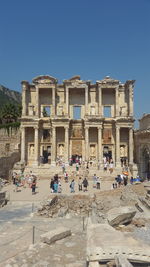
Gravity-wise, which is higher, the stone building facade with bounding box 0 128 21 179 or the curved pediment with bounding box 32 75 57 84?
the curved pediment with bounding box 32 75 57 84

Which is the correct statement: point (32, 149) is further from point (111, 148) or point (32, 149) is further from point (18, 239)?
point (18, 239)

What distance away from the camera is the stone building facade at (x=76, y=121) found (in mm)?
30891

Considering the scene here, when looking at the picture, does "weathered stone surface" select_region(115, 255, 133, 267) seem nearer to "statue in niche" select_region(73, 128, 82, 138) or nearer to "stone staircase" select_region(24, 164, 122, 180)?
"stone staircase" select_region(24, 164, 122, 180)

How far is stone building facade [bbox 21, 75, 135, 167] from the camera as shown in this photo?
30.9 metres

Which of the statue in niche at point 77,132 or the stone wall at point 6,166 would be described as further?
the statue in niche at point 77,132

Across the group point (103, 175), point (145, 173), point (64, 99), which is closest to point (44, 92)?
point (64, 99)

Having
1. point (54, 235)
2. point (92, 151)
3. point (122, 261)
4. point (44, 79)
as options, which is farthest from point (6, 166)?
point (122, 261)

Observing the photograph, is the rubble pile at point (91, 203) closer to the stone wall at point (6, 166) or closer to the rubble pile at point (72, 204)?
the rubble pile at point (72, 204)

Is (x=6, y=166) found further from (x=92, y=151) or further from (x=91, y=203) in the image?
(x=91, y=203)

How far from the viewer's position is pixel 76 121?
1283 inches

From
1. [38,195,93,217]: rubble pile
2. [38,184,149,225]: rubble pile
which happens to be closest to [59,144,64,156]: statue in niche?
[38,184,149,225]: rubble pile

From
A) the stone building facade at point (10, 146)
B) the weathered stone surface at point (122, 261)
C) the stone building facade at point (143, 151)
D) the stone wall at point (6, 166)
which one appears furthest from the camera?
the stone building facade at point (10, 146)

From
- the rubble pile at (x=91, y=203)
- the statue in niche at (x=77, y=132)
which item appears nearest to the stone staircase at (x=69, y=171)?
the statue in niche at (x=77, y=132)

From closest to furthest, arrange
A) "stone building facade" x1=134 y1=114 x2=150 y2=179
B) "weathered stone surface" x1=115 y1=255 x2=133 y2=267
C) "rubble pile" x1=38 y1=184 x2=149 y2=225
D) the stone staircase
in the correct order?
"weathered stone surface" x1=115 y1=255 x2=133 y2=267, "rubble pile" x1=38 y1=184 x2=149 y2=225, "stone building facade" x1=134 y1=114 x2=150 y2=179, the stone staircase
